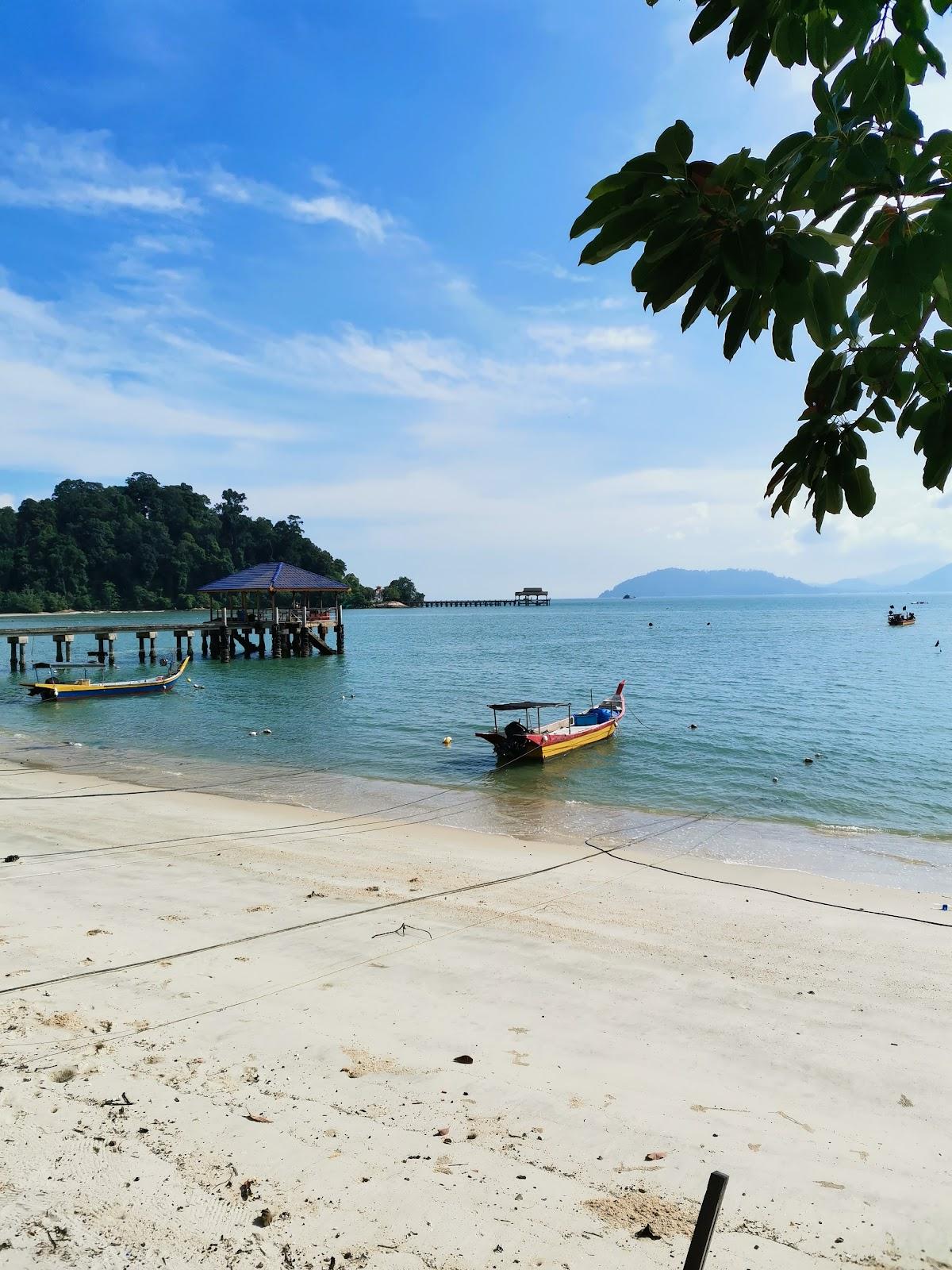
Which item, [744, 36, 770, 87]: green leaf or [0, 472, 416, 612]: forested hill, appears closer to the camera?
[744, 36, 770, 87]: green leaf

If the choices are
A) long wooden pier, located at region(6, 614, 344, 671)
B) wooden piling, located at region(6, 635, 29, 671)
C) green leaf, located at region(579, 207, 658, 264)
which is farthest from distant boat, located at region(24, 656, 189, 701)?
green leaf, located at region(579, 207, 658, 264)

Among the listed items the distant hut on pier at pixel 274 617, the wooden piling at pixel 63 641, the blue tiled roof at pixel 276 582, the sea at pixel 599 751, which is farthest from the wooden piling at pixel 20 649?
the blue tiled roof at pixel 276 582

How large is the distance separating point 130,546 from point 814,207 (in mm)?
144229

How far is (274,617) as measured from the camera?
48062 mm

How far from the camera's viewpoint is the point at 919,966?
7.71 meters

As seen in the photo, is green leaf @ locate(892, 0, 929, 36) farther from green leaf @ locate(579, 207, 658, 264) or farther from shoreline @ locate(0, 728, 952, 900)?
shoreline @ locate(0, 728, 952, 900)

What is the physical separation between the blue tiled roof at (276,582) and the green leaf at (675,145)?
152 feet

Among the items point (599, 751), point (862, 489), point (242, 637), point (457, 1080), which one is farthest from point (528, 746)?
point (242, 637)

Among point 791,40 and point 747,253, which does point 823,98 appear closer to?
point 791,40

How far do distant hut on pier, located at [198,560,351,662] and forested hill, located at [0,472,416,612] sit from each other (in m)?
82.7

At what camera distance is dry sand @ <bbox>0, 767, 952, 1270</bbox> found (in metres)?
3.64

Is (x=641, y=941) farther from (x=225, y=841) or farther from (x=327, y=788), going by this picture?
(x=327, y=788)

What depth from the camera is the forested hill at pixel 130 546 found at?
124250 millimetres

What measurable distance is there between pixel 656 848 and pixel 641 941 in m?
5.35
